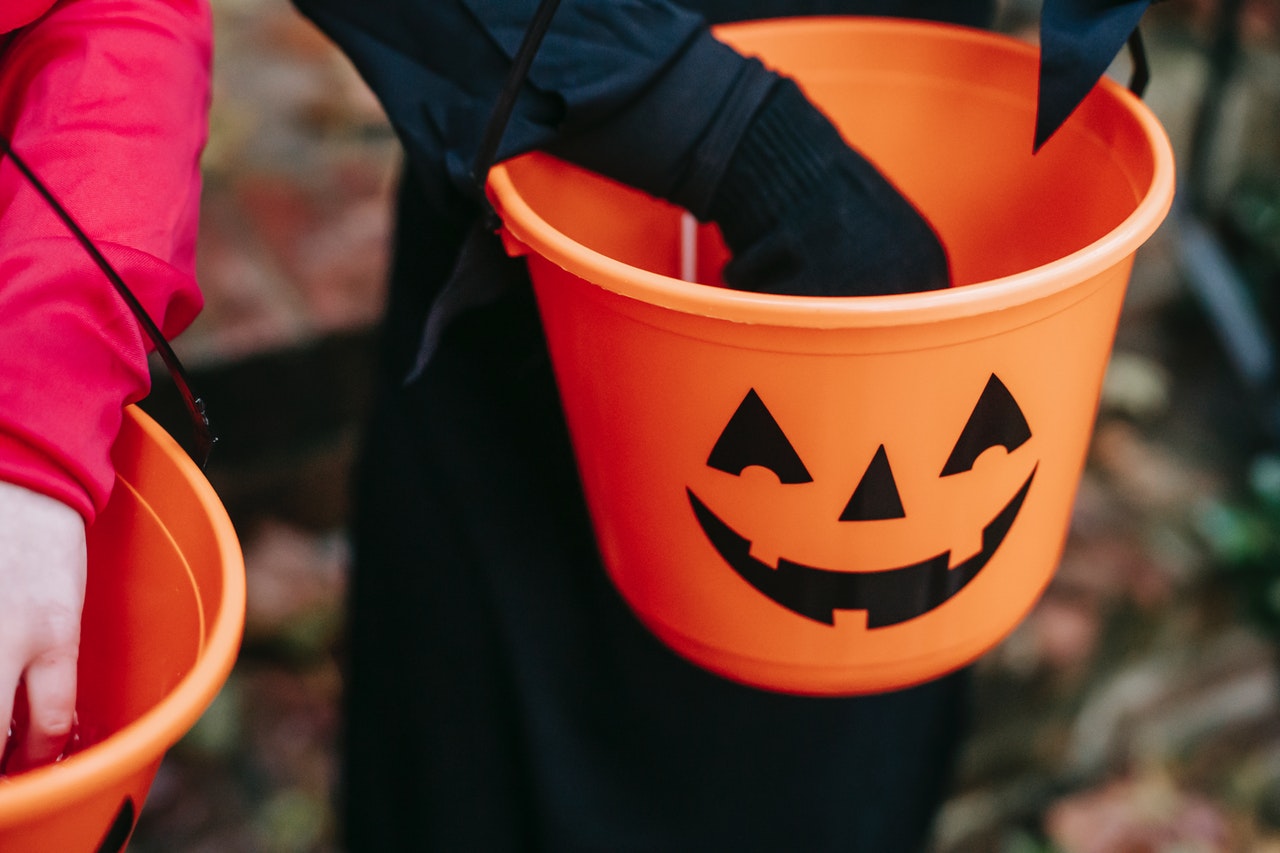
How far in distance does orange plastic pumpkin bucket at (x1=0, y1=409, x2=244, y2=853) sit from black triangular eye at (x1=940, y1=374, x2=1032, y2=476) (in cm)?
33

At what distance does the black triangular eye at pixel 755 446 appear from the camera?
1.71 ft

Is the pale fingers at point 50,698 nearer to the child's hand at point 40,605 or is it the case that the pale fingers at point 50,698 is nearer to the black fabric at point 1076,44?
the child's hand at point 40,605

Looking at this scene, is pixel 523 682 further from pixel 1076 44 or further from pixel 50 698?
pixel 1076 44

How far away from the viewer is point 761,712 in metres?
0.90

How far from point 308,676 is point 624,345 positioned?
3.51 ft

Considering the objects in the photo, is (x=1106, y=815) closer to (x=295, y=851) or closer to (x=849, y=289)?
(x=295, y=851)

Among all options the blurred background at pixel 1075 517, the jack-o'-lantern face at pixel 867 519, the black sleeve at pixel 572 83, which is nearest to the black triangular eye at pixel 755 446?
the jack-o'-lantern face at pixel 867 519

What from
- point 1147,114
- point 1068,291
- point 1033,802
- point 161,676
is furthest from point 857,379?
point 1033,802

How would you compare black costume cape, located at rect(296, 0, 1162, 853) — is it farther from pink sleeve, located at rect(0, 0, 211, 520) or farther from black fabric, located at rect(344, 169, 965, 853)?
pink sleeve, located at rect(0, 0, 211, 520)

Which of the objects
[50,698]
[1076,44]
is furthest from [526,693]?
[1076,44]

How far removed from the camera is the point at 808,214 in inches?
22.7

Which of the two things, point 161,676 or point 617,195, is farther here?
point 617,195

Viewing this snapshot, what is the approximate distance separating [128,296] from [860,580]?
0.37 metres

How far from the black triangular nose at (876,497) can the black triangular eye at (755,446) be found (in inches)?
1.0
